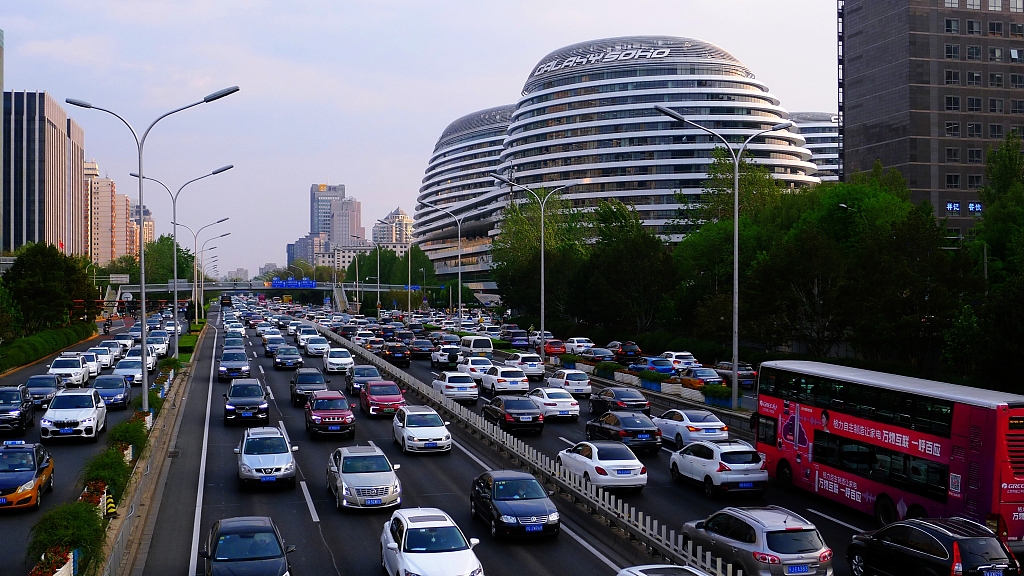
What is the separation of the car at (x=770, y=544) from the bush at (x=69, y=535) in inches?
443

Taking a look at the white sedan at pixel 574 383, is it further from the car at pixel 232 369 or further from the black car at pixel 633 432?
the car at pixel 232 369

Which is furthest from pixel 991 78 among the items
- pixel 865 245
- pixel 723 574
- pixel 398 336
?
pixel 723 574

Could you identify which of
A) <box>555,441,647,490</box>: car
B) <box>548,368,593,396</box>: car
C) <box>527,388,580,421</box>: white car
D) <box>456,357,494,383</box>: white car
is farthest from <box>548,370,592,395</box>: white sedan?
<box>555,441,647,490</box>: car

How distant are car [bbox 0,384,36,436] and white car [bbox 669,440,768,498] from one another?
78.2 ft

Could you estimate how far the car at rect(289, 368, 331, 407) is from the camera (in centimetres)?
4025

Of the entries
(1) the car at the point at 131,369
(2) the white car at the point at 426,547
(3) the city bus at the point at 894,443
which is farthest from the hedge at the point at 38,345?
(3) the city bus at the point at 894,443

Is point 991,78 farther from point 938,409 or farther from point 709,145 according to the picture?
point 938,409

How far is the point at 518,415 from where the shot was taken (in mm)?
33250

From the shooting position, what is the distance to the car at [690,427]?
30.5 metres

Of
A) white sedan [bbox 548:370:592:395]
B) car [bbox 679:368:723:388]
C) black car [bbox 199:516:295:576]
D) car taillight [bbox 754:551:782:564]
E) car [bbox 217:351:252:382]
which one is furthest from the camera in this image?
car [bbox 217:351:252:382]

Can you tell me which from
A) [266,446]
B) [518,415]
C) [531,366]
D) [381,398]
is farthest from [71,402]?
[531,366]

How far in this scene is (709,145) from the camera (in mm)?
156375

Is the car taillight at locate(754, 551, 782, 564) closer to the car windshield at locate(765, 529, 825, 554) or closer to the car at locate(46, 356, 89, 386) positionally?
the car windshield at locate(765, 529, 825, 554)

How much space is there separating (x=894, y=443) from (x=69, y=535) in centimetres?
1715
